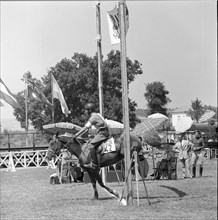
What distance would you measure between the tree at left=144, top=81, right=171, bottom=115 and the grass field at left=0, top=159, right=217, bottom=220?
32.6 m

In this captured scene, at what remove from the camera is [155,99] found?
4631cm

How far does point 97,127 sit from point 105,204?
1.72 meters

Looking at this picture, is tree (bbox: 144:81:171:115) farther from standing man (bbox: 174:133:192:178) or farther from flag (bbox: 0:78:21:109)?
standing man (bbox: 174:133:192:178)

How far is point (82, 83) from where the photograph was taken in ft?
130

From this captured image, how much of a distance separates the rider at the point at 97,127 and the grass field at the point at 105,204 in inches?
36.3

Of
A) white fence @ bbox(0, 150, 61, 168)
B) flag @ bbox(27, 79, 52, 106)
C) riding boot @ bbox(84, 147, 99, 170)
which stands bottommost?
white fence @ bbox(0, 150, 61, 168)

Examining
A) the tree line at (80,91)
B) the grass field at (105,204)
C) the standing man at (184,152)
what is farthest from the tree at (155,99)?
the grass field at (105,204)

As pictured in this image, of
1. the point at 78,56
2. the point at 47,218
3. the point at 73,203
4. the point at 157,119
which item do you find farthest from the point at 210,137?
the point at 47,218

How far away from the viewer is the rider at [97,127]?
33.0 feet

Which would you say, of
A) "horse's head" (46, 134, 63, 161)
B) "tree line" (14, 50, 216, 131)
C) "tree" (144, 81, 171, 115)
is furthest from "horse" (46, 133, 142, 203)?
"tree" (144, 81, 171, 115)

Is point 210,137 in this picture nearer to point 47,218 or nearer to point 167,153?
point 167,153

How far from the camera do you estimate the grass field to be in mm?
8305

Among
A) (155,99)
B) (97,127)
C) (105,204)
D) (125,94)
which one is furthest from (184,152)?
(155,99)

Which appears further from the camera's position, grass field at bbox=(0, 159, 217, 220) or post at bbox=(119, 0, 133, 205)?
post at bbox=(119, 0, 133, 205)
